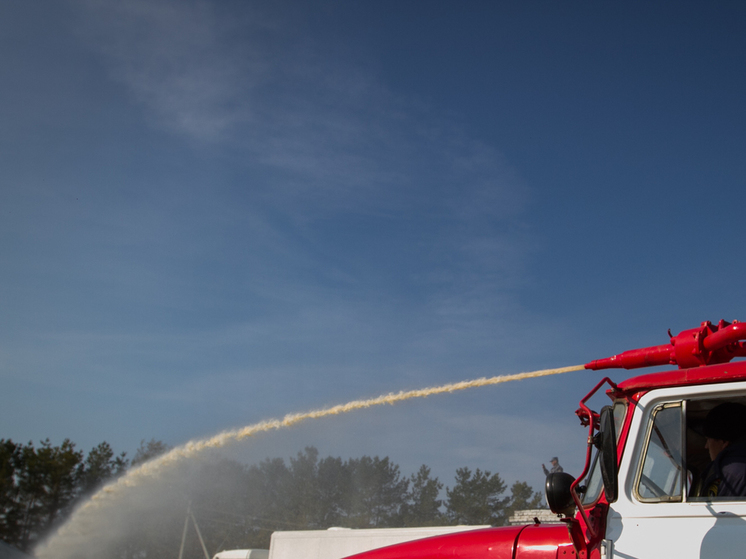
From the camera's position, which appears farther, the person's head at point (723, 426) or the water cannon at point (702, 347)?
the water cannon at point (702, 347)

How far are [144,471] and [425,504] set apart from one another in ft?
102

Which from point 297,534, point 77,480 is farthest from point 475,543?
point 77,480

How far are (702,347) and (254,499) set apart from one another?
50.4m

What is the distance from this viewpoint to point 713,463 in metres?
3.83

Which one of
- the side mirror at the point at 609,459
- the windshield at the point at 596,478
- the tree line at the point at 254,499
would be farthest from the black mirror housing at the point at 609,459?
the tree line at the point at 254,499

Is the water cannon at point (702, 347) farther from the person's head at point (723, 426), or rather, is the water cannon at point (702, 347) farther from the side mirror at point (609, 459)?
the side mirror at point (609, 459)

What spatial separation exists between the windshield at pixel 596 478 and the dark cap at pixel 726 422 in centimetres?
55

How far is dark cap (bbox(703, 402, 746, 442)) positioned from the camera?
3.91m

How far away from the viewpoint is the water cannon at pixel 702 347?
4.38 meters

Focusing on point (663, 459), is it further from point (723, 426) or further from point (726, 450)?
point (723, 426)

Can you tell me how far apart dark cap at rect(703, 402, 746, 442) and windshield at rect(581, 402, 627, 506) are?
551 millimetres

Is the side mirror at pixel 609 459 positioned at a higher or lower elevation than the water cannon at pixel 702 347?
lower

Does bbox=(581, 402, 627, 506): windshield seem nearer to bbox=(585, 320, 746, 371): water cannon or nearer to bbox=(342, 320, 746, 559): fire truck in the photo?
bbox=(342, 320, 746, 559): fire truck

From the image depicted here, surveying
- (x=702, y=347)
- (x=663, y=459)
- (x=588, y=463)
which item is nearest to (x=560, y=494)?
(x=588, y=463)
